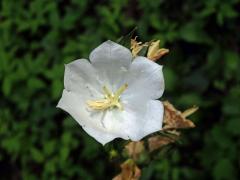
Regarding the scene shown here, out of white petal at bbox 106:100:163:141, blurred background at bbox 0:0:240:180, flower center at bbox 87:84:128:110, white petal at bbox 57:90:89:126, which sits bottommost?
blurred background at bbox 0:0:240:180

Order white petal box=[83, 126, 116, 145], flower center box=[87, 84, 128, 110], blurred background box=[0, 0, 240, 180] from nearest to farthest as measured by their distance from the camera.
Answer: white petal box=[83, 126, 116, 145] → flower center box=[87, 84, 128, 110] → blurred background box=[0, 0, 240, 180]

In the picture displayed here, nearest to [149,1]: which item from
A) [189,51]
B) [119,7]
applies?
[119,7]

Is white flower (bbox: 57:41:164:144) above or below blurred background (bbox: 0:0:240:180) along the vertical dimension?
above

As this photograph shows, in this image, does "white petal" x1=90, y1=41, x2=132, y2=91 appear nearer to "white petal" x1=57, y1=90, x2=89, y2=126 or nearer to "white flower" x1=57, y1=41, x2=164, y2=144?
"white flower" x1=57, y1=41, x2=164, y2=144

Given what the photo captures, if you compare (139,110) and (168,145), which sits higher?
(139,110)

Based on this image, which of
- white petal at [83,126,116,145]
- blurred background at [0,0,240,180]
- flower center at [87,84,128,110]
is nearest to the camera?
white petal at [83,126,116,145]

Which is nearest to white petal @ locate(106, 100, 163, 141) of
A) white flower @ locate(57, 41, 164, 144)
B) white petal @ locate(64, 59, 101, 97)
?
white flower @ locate(57, 41, 164, 144)

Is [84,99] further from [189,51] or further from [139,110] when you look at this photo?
[189,51]

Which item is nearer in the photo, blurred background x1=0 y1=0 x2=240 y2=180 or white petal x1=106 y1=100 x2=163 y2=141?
white petal x1=106 y1=100 x2=163 y2=141
